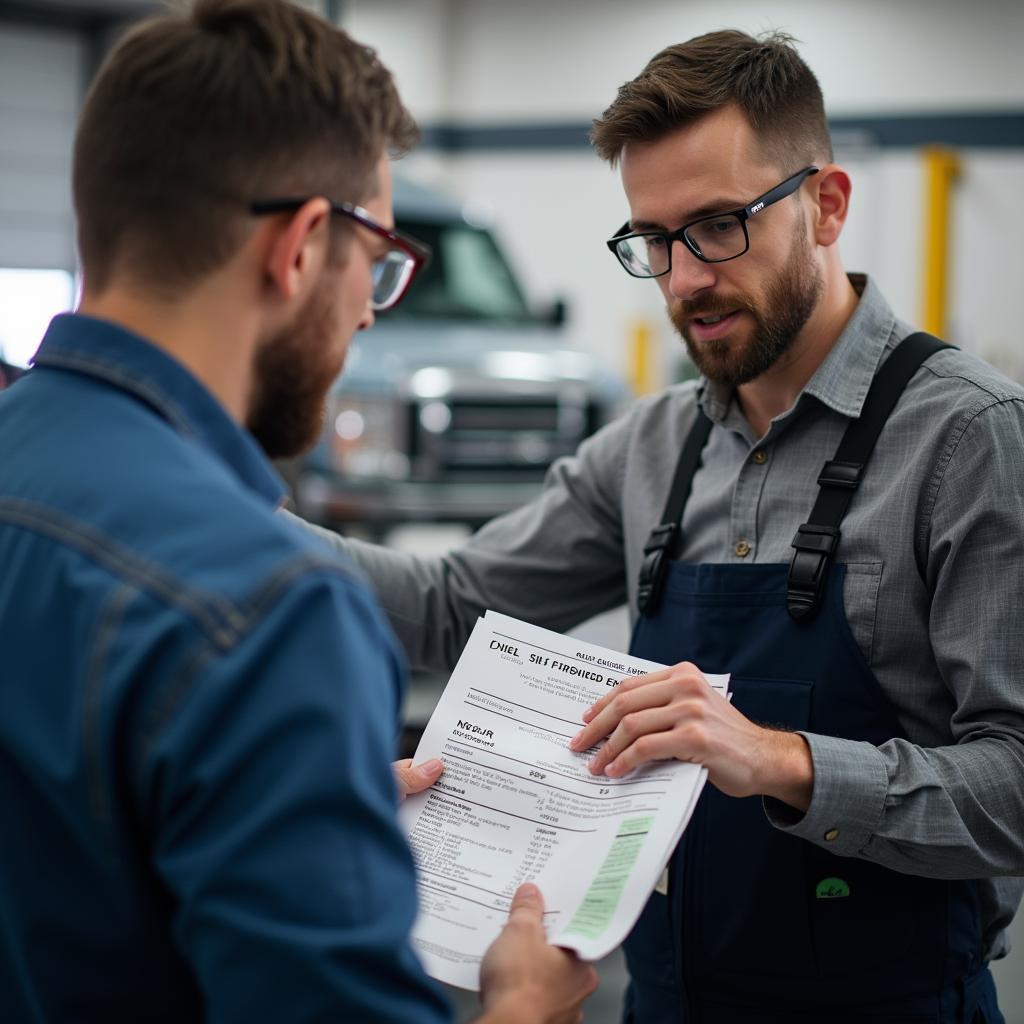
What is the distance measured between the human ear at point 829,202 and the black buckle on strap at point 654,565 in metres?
0.48

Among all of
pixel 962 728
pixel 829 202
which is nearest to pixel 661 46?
pixel 829 202

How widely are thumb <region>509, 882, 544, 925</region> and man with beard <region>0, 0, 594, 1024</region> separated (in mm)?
143

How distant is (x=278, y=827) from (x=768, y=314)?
3.91 feet

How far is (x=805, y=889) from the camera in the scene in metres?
1.62

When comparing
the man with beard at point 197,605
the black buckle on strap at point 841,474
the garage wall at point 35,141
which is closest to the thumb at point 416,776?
the man with beard at point 197,605

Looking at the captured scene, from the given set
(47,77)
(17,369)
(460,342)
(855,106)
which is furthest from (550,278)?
(17,369)

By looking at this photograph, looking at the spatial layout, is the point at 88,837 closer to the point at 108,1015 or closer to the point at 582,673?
the point at 108,1015

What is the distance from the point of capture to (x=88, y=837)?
0.88 meters

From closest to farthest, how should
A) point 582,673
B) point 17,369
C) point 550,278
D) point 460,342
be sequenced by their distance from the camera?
point 582,673, point 17,369, point 460,342, point 550,278

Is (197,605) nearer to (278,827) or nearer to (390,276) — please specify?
(278,827)

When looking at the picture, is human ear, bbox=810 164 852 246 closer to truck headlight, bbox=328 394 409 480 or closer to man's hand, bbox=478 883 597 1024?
Answer: man's hand, bbox=478 883 597 1024

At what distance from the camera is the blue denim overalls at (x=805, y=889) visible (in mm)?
1610

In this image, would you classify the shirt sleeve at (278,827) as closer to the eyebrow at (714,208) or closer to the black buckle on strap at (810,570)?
the black buckle on strap at (810,570)

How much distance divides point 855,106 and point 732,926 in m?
11.9
